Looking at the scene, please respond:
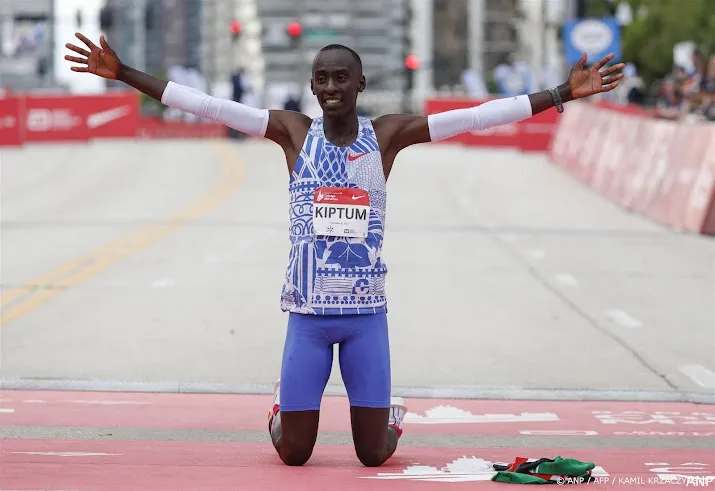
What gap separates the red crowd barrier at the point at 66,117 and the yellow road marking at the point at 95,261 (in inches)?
537

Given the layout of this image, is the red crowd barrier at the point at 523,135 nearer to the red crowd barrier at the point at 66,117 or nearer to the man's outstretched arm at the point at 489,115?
the red crowd barrier at the point at 66,117

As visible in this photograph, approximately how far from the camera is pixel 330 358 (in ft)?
22.7

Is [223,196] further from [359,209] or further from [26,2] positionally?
[26,2]

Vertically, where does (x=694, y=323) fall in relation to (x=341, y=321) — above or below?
below

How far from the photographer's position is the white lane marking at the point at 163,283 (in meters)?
14.2

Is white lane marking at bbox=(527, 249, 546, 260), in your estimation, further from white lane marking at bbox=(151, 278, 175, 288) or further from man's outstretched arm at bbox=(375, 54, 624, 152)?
man's outstretched arm at bbox=(375, 54, 624, 152)

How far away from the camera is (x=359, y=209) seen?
6660 mm

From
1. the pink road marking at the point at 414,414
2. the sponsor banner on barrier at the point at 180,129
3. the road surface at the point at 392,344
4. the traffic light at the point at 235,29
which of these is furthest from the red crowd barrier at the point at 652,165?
the traffic light at the point at 235,29

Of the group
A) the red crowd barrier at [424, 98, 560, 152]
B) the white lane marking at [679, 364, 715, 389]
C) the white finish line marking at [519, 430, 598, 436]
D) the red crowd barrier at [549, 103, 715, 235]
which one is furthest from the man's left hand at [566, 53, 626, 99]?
the red crowd barrier at [424, 98, 560, 152]

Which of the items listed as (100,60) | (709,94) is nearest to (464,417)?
(100,60)

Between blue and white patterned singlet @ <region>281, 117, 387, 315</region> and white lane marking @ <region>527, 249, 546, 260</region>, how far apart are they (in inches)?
404

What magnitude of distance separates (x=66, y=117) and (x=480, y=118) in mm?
37235

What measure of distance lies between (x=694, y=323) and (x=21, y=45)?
103 meters

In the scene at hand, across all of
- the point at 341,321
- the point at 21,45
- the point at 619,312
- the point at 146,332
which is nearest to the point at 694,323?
the point at 619,312
